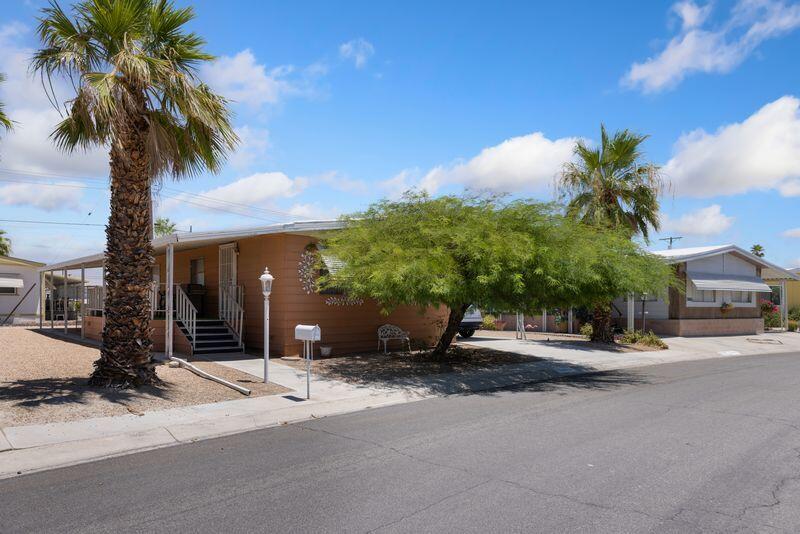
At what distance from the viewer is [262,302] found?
15094 mm

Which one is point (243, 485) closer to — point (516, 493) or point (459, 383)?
point (516, 493)

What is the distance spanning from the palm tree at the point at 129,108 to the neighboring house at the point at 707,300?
18249 millimetres

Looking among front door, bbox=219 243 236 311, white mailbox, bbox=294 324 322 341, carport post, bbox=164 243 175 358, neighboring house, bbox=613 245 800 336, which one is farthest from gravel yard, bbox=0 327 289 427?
neighboring house, bbox=613 245 800 336

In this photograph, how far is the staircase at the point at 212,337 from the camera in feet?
48.8

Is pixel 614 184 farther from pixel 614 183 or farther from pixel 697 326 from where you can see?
pixel 697 326

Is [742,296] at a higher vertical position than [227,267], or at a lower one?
lower

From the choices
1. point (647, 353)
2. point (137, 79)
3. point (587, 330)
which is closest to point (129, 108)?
point (137, 79)

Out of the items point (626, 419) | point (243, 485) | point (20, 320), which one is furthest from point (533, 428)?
point (20, 320)

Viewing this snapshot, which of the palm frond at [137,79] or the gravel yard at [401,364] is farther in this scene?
the gravel yard at [401,364]

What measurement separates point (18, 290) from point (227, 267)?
18209 millimetres

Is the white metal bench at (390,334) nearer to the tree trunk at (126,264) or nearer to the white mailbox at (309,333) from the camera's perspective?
the white mailbox at (309,333)

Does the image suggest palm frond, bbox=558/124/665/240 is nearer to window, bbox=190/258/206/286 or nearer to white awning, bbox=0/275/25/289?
window, bbox=190/258/206/286

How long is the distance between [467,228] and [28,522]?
8.88 m

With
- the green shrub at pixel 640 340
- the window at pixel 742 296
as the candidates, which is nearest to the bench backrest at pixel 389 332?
the green shrub at pixel 640 340
